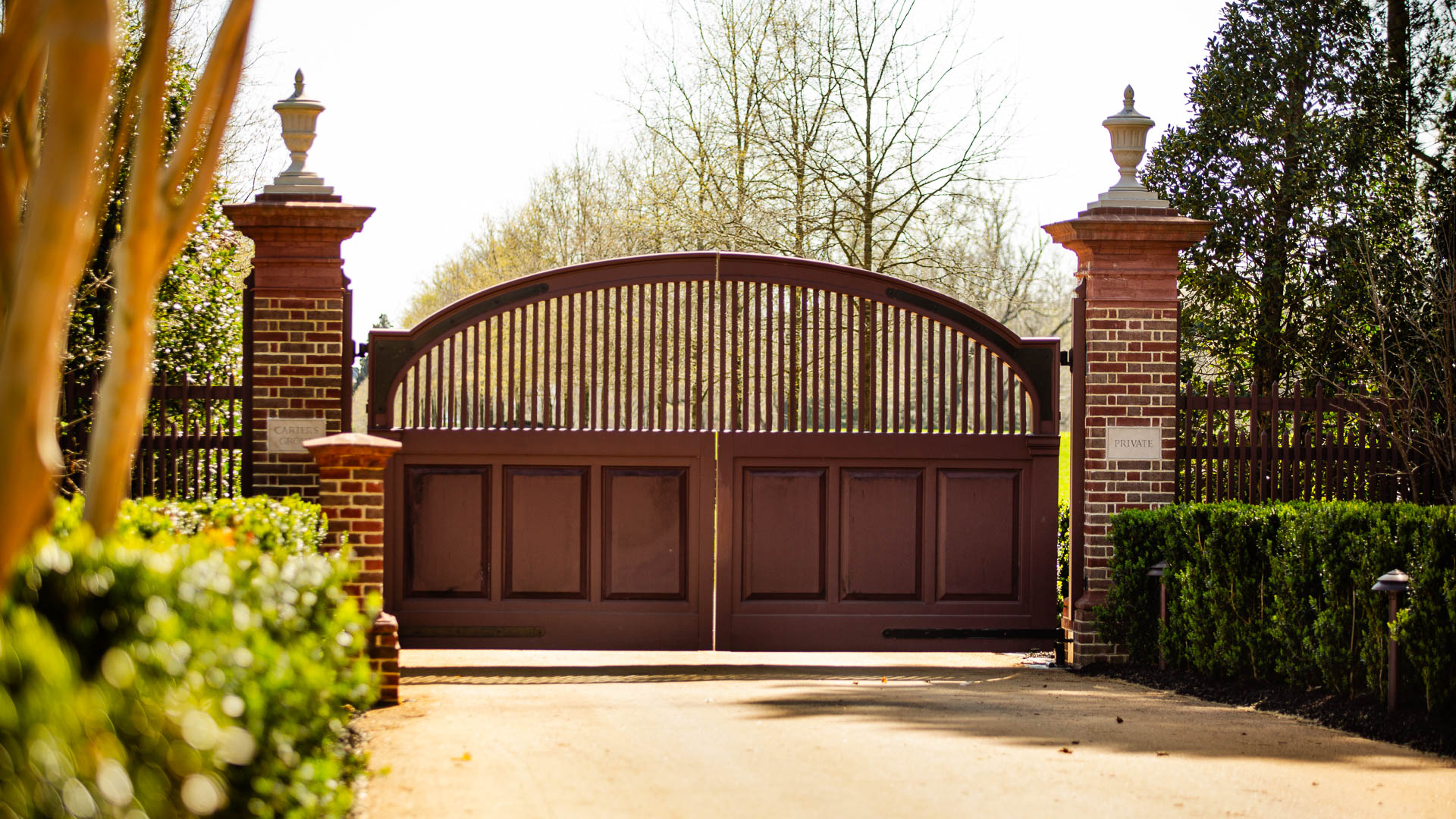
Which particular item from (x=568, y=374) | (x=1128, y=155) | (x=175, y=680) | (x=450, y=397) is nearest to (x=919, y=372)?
(x=1128, y=155)

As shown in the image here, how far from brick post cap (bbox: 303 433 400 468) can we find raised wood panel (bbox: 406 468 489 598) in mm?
1446

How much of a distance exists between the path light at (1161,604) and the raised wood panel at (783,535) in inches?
83.7

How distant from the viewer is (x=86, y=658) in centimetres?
296

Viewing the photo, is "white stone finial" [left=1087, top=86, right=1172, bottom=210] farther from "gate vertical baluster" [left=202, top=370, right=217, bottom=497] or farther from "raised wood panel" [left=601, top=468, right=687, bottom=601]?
"gate vertical baluster" [left=202, top=370, right=217, bottom=497]

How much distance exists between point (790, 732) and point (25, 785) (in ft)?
14.0

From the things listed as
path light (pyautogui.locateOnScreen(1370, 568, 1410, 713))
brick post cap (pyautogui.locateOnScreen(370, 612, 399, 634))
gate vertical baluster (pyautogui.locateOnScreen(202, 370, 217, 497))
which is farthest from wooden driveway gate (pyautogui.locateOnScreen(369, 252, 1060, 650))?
path light (pyautogui.locateOnScreen(1370, 568, 1410, 713))

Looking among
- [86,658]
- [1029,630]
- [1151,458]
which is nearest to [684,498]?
[1029,630]

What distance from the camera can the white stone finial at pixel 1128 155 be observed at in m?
8.76

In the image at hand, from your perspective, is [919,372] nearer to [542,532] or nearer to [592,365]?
[592,365]

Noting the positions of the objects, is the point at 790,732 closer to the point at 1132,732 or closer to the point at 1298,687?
the point at 1132,732

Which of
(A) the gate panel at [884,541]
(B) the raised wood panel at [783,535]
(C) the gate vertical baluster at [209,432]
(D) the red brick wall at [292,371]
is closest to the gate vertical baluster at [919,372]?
(A) the gate panel at [884,541]

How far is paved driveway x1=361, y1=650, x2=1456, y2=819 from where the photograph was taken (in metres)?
4.74

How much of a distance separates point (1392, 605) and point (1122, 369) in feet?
8.60

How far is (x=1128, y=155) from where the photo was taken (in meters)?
8.90
